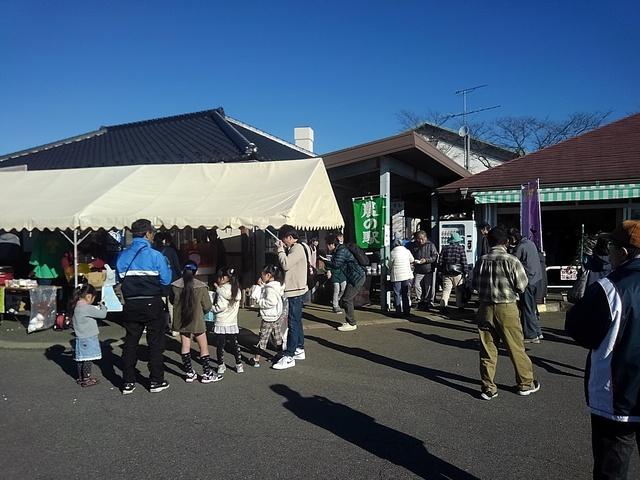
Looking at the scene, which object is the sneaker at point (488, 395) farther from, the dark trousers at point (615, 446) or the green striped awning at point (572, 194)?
the green striped awning at point (572, 194)

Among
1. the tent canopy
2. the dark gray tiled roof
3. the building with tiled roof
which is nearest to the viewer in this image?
the tent canopy

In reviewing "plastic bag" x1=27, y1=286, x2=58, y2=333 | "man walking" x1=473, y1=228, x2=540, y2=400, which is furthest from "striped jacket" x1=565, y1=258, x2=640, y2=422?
"plastic bag" x1=27, y1=286, x2=58, y2=333

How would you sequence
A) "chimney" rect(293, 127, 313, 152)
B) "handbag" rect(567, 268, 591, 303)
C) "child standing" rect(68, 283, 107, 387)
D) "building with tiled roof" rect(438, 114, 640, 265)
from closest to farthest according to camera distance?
"child standing" rect(68, 283, 107, 387)
"handbag" rect(567, 268, 591, 303)
"building with tiled roof" rect(438, 114, 640, 265)
"chimney" rect(293, 127, 313, 152)

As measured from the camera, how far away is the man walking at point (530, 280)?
7090mm

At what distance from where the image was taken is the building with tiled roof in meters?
11.2

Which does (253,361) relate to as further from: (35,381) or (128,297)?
(35,381)

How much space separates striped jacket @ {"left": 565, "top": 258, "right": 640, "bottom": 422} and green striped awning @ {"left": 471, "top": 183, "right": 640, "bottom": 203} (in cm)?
965

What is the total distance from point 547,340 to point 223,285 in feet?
16.2

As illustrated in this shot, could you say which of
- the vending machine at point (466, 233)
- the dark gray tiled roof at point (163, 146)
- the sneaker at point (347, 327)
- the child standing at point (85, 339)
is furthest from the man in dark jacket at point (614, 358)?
the dark gray tiled roof at point (163, 146)

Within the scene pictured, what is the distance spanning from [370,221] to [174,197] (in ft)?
12.7

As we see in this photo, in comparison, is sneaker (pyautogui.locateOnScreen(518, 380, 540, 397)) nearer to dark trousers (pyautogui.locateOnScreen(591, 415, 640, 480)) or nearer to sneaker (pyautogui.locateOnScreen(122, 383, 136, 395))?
dark trousers (pyautogui.locateOnScreen(591, 415, 640, 480))

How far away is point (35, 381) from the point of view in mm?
5980

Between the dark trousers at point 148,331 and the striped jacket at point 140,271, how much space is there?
97 mm

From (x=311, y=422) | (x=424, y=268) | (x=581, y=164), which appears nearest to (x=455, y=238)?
(x=424, y=268)
